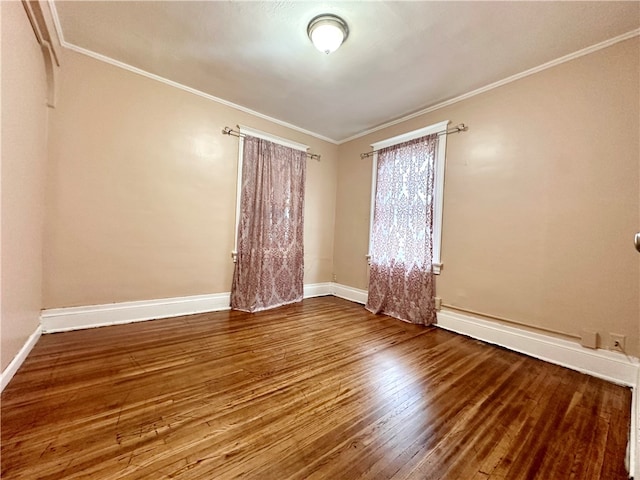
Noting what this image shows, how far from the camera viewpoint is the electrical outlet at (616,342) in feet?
6.23

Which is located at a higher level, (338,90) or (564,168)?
(338,90)

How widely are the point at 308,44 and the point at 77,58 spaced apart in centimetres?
217

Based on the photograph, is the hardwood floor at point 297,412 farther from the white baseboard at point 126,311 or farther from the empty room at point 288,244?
the white baseboard at point 126,311

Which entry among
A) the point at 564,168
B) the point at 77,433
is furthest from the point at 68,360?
the point at 564,168

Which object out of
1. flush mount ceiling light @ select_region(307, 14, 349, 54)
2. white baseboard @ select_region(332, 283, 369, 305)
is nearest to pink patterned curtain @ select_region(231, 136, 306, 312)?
white baseboard @ select_region(332, 283, 369, 305)

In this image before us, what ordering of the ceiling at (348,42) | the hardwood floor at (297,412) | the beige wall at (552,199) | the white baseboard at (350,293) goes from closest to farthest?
the hardwood floor at (297,412) → the ceiling at (348,42) → the beige wall at (552,199) → the white baseboard at (350,293)

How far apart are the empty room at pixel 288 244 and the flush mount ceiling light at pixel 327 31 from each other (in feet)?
0.04

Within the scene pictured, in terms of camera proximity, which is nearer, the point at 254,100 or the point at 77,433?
the point at 77,433

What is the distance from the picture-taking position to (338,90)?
2859 millimetres

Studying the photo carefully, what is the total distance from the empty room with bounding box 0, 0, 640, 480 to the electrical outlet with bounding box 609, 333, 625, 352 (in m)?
0.01

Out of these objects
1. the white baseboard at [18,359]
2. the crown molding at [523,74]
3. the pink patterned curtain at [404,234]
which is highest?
the crown molding at [523,74]

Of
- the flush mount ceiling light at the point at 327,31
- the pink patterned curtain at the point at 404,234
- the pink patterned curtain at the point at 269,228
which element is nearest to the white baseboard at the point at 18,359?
the pink patterned curtain at the point at 269,228

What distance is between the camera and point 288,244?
12.3ft

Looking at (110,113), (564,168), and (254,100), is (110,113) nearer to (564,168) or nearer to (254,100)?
(254,100)
